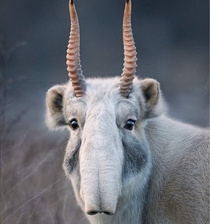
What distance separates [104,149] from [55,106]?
123 centimetres

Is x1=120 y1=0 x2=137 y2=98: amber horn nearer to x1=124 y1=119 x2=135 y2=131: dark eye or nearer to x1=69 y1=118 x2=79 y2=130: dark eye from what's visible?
x1=124 y1=119 x2=135 y2=131: dark eye

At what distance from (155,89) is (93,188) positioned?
1.41m

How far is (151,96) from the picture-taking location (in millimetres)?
6258

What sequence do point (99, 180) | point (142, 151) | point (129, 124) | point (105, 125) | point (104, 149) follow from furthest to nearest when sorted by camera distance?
point (142, 151)
point (129, 124)
point (105, 125)
point (104, 149)
point (99, 180)

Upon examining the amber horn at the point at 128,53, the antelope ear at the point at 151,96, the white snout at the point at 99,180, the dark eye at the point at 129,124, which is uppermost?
the amber horn at the point at 128,53

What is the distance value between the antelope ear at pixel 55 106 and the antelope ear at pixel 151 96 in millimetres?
812

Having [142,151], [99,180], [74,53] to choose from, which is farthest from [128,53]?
[99,180]

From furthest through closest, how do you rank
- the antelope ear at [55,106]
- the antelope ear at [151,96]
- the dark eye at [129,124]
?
the antelope ear at [55,106], the antelope ear at [151,96], the dark eye at [129,124]

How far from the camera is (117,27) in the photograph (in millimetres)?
10875

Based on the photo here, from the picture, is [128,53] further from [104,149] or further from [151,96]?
[104,149]

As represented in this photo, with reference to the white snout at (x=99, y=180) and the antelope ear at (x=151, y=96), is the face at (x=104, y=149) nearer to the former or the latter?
the white snout at (x=99, y=180)

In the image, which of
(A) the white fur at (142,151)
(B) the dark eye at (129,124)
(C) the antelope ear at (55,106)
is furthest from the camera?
(C) the antelope ear at (55,106)

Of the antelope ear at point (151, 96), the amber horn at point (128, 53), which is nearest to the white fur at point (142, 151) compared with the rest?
the antelope ear at point (151, 96)

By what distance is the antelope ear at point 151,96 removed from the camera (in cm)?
621
